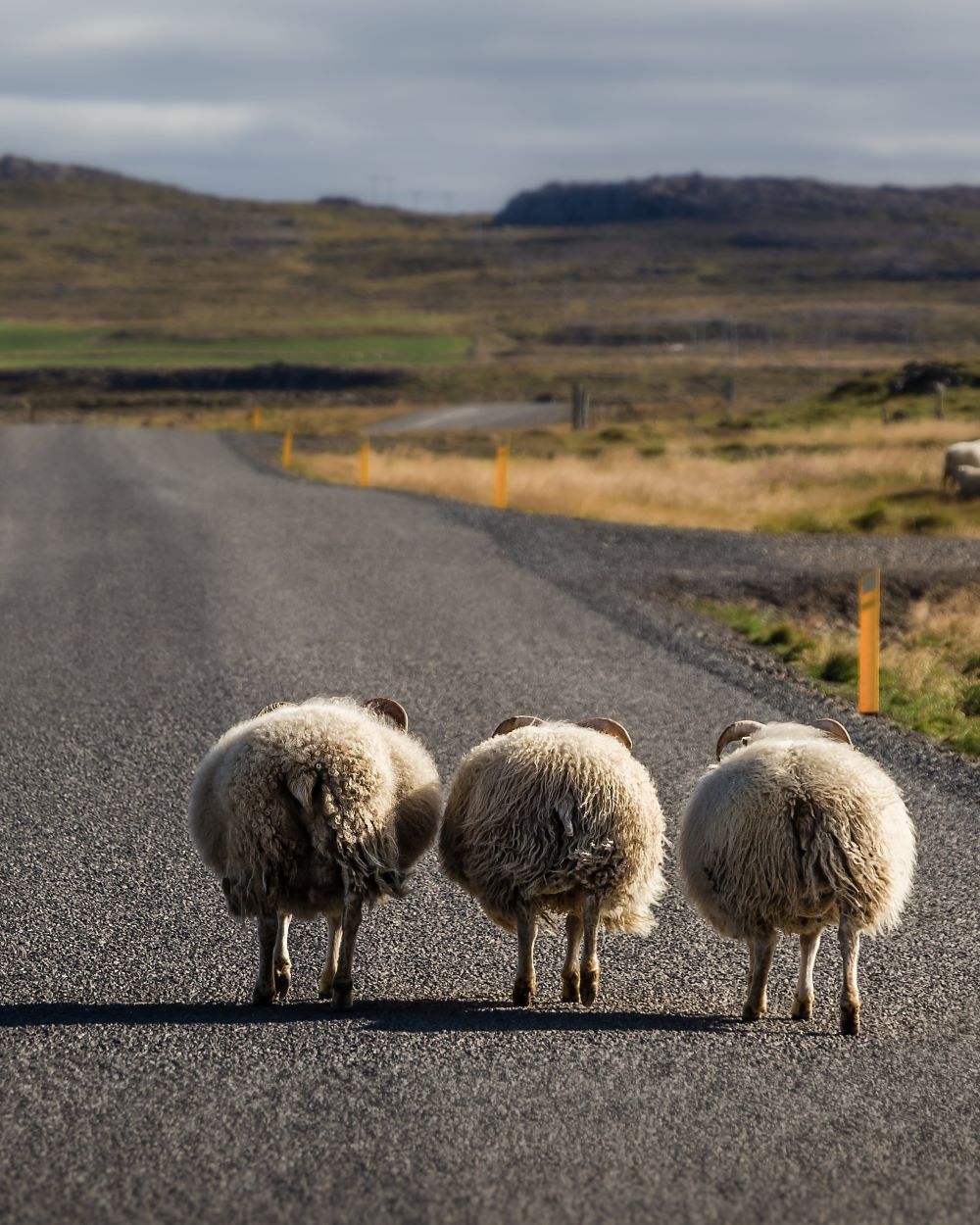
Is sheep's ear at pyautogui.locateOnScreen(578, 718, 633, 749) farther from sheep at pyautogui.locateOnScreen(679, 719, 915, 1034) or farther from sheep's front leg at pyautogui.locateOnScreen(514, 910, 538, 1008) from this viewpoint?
sheep's front leg at pyautogui.locateOnScreen(514, 910, 538, 1008)

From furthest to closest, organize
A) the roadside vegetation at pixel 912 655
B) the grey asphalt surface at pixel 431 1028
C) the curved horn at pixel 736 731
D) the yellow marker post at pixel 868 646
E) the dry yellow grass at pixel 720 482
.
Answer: the dry yellow grass at pixel 720 482
the yellow marker post at pixel 868 646
the roadside vegetation at pixel 912 655
the curved horn at pixel 736 731
the grey asphalt surface at pixel 431 1028

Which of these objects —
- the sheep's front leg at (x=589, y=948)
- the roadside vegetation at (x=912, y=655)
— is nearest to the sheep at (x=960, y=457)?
the roadside vegetation at (x=912, y=655)

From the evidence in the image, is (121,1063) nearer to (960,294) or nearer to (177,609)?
(177,609)

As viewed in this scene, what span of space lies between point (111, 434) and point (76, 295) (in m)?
129

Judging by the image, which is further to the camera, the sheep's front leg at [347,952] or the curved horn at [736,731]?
the curved horn at [736,731]

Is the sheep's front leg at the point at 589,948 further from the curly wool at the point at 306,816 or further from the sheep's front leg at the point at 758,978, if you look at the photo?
the curly wool at the point at 306,816

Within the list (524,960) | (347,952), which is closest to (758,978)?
(524,960)

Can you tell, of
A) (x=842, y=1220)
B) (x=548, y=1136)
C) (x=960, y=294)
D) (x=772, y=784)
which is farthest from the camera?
(x=960, y=294)

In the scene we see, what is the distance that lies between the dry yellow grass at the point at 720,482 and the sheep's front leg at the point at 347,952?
20.3 m

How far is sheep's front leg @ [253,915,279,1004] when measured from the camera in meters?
5.98

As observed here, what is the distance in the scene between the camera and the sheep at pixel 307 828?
5.92 meters

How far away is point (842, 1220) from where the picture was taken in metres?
4.32

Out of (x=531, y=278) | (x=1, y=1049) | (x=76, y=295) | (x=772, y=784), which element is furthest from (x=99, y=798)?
(x=531, y=278)

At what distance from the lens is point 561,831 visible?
6.03m
